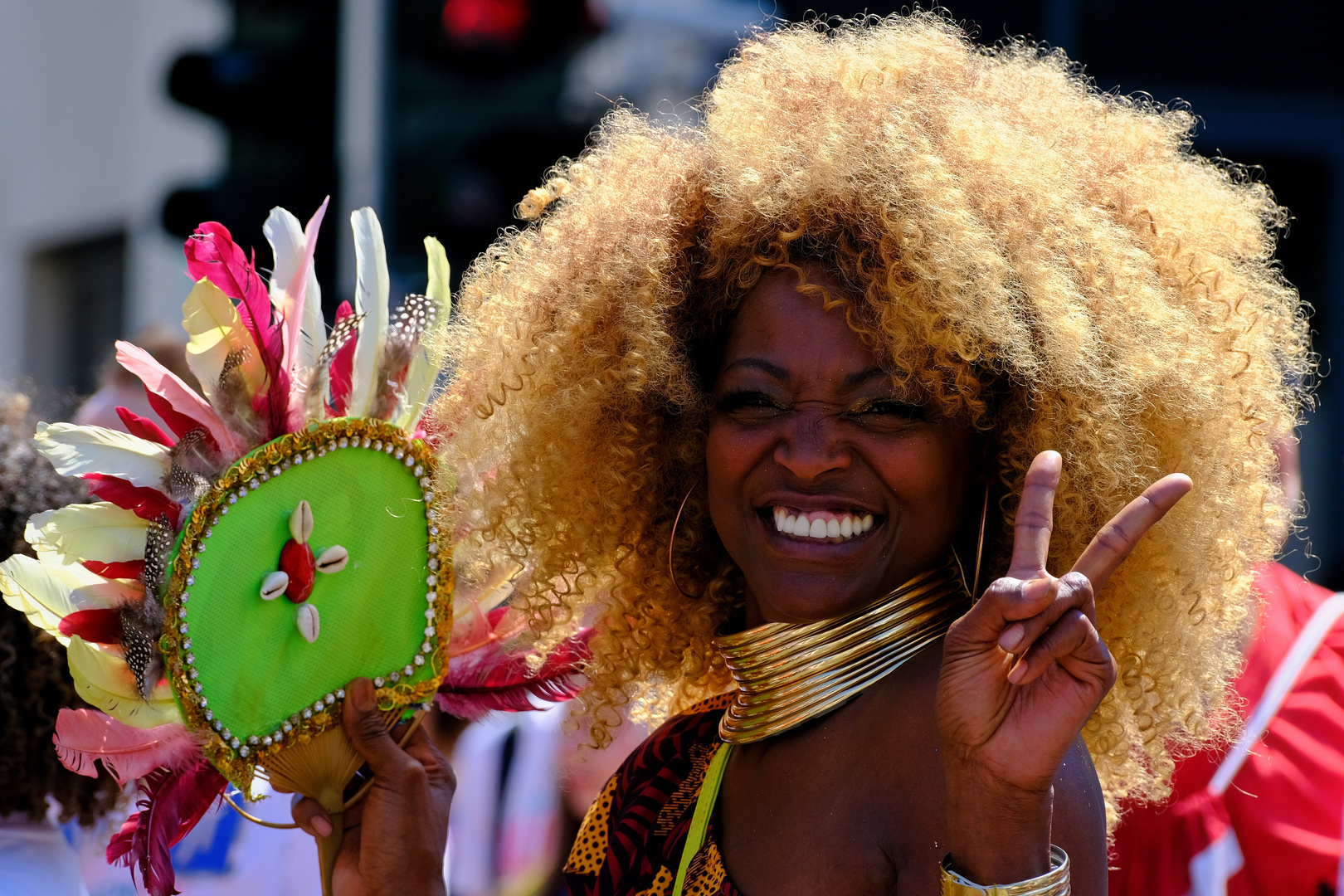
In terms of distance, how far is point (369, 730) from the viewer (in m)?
2.31

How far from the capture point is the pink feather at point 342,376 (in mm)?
2332

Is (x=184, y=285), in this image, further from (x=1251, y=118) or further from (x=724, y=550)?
(x=724, y=550)

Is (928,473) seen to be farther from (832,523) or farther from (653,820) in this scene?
(653,820)

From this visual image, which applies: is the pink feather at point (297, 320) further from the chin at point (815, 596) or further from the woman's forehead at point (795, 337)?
the chin at point (815, 596)

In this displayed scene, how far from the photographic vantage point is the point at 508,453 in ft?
8.18

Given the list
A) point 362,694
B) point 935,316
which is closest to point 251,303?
point 362,694

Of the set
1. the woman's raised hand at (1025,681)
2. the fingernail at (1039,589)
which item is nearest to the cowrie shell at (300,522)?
the woman's raised hand at (1025,681)

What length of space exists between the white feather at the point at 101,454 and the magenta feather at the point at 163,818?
46cm

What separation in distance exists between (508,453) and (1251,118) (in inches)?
175

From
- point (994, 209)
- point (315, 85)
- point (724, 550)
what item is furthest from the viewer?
point (315, 85)

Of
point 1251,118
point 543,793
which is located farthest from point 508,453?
point 1251,118

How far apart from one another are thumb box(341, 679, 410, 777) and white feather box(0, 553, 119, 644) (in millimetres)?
382

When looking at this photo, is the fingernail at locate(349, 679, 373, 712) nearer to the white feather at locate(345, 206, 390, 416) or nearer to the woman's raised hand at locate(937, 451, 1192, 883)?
the white feather at locate(345, 206, 390, 416)

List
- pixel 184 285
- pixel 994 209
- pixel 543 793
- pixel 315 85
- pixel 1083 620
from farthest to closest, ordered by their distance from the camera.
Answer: pixel 184 285 < pixel 315 85 < pixel 543 793 < pixel 994 209 < pixel 1083 620
